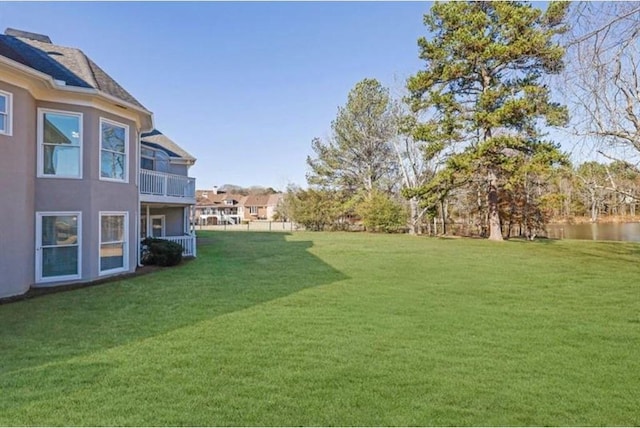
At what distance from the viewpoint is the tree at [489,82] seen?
2034 cm

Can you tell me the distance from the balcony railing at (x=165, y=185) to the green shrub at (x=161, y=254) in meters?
2.28

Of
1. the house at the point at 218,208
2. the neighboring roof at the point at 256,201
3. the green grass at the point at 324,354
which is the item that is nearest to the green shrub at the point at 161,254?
the green grass at the point at 324,354

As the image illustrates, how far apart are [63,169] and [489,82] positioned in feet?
69.9

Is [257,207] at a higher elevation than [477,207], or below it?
higher

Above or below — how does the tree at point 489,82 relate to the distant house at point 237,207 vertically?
above

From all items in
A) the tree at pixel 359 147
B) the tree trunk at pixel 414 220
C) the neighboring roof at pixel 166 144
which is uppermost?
the tree at pixel 359 147

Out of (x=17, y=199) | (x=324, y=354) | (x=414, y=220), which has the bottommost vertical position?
(x=324, y=354)

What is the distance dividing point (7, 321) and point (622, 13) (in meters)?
12.0

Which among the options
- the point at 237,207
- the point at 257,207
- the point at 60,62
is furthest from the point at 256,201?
the point at 60,62

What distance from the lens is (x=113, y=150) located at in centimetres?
1120

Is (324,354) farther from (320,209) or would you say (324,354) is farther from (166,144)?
(320,209)

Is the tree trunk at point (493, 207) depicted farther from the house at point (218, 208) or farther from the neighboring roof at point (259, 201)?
the neighboring roof at point (259, 201)

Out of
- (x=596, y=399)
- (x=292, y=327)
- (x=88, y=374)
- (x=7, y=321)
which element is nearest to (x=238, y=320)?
(x=292, y=327)

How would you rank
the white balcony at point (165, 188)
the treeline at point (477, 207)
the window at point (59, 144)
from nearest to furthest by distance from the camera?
1. the window at point (59, 144)
2. the white balcony at point (165, 188)
3. the treeline at point (477, 207)
